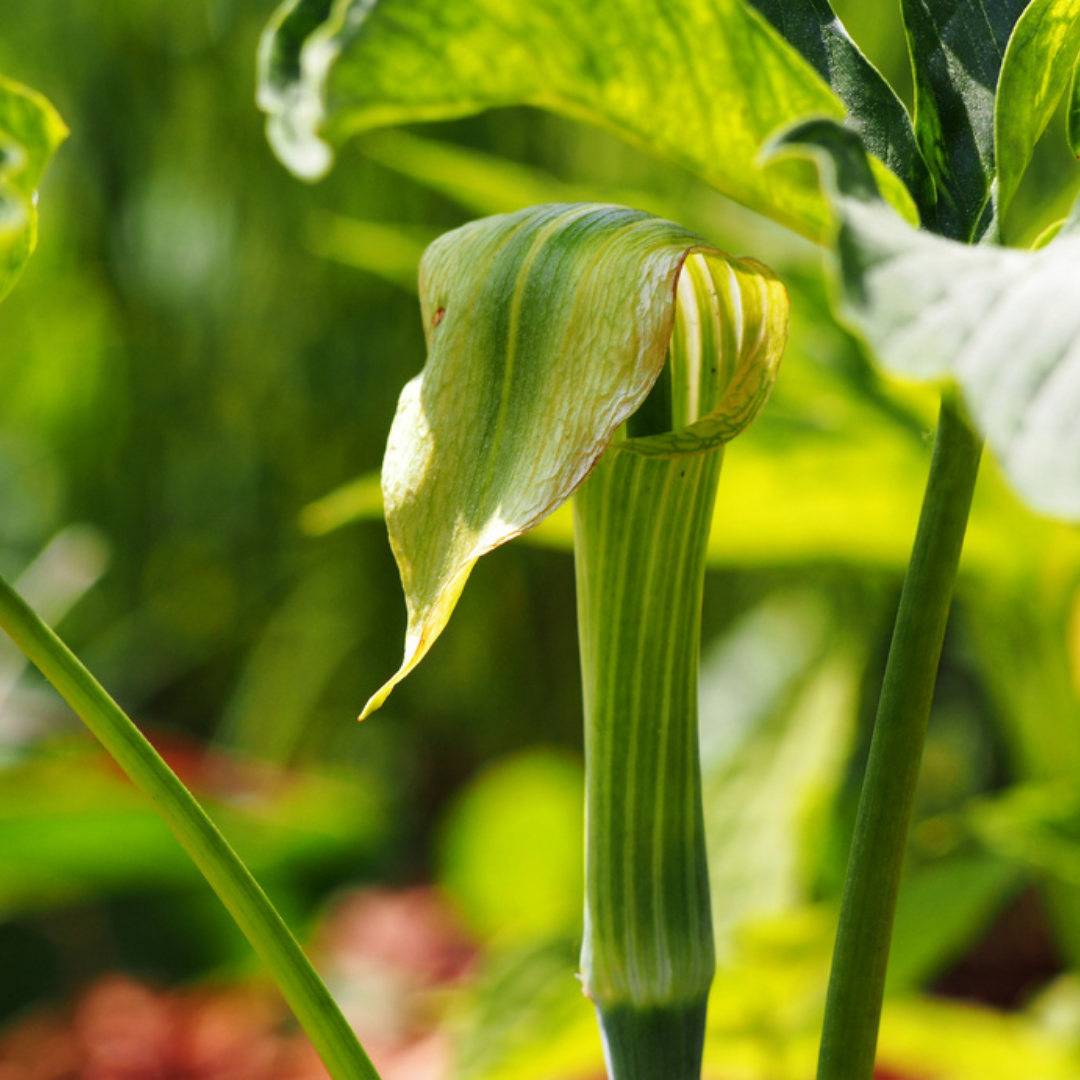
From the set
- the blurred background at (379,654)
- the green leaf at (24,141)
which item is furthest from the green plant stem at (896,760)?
the blurred background at (379,654)

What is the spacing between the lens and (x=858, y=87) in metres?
0.20

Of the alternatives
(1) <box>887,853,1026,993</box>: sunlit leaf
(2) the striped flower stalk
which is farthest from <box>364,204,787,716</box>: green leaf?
(1) <box>887,853,1026,993</box>: sunlit leaf

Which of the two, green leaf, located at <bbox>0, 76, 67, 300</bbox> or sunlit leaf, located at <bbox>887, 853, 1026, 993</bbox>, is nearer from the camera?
green leaf, located at <bbox>0, 76, 67, 300</bbox>

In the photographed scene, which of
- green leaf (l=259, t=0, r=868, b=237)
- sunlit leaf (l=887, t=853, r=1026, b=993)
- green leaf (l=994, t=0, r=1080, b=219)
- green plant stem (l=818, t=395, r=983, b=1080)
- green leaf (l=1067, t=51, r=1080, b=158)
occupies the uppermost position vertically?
green leaf (l=259, t=0, r=868, b=237)

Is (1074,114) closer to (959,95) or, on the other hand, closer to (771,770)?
(959,95)

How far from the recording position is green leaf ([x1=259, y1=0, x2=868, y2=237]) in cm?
16

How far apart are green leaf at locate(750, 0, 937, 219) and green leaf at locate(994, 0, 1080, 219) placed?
1 centimetres

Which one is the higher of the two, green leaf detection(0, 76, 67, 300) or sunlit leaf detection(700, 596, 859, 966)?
green leaf detection(0, 76, 67, 300)

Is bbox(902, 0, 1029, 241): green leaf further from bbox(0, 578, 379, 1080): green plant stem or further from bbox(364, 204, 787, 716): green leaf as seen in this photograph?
bbox(0, 578, 379, 1080): green plant stem

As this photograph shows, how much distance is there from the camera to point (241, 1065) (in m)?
0.99

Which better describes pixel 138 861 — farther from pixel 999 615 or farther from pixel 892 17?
pixel 892 17

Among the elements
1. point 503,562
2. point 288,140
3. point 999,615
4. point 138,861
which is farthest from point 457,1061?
point 503,562

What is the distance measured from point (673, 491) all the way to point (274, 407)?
1.54 meters

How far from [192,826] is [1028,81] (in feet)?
0.56
